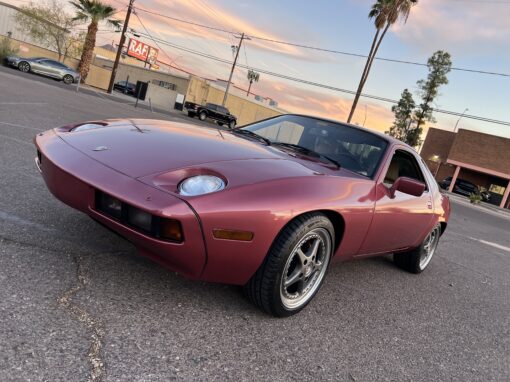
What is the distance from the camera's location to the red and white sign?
2790 inches

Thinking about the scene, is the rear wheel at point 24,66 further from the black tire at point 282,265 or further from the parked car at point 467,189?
the parked car at point 467,189

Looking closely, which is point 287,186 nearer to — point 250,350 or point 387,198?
point 250,350

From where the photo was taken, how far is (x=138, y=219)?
90.0 inches

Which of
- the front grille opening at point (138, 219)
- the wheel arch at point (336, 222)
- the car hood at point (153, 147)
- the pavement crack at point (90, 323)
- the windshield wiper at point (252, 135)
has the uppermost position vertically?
the windshield wiper at point (252, 135)

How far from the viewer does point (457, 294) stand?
4.44 meters

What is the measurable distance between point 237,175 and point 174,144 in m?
0.63

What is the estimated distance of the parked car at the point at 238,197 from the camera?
2277mm

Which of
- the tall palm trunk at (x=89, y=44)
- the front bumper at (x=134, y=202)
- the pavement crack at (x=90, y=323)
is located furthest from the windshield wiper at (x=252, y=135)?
the tall palm trunk at (x=89, y=44)

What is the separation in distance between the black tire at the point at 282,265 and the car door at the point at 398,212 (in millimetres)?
605

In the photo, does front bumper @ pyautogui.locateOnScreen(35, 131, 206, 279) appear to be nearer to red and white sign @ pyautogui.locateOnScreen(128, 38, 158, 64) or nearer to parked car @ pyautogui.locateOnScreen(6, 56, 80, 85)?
parked car @ pyautogui.locateOnScreen(6, 56, 80, 85)

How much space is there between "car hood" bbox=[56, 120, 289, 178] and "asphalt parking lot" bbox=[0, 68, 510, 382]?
72 cm

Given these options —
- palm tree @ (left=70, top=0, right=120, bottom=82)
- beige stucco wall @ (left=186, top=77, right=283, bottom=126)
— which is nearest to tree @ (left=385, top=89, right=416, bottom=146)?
beige stucco wall @ (left=186, top=77, right=283, bottom=126)

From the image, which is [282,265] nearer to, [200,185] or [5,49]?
[200,185]

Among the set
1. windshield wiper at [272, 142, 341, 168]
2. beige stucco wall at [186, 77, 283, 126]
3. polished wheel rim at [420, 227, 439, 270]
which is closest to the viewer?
windshield wiper at [272, 142, 341, 168]
